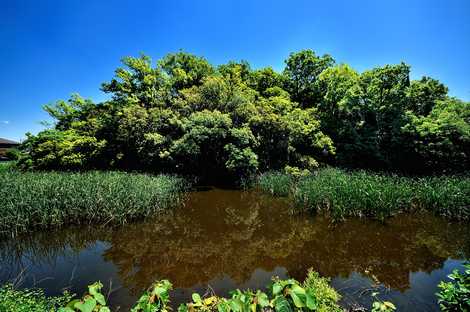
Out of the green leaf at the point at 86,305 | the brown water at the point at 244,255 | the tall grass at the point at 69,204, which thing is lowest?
the brown water at the point at 244,255

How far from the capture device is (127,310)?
3.63 meters

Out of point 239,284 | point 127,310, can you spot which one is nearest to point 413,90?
point 239,284

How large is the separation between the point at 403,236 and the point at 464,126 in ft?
34.8

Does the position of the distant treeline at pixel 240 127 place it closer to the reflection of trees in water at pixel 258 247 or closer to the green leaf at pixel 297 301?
the reflection of trees in water at pixel 258 247

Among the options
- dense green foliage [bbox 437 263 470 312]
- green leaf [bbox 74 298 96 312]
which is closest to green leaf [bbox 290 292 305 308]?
dense green foliage [bbox 437 263 470 312]

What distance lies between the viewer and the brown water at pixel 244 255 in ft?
14.2

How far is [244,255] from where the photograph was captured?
18.5 feet

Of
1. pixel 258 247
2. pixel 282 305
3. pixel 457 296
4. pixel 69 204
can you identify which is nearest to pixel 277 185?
pixel 258 247

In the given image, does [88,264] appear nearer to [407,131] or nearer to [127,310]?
[127,310]

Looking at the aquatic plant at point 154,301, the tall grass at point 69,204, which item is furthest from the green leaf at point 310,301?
the tall grass at point 69,204

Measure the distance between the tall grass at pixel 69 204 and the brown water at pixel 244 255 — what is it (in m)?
0.41

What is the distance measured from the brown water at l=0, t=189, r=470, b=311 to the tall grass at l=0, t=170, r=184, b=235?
41cm

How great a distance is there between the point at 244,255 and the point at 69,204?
539cm

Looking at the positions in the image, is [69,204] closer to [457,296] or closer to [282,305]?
[282,305]
